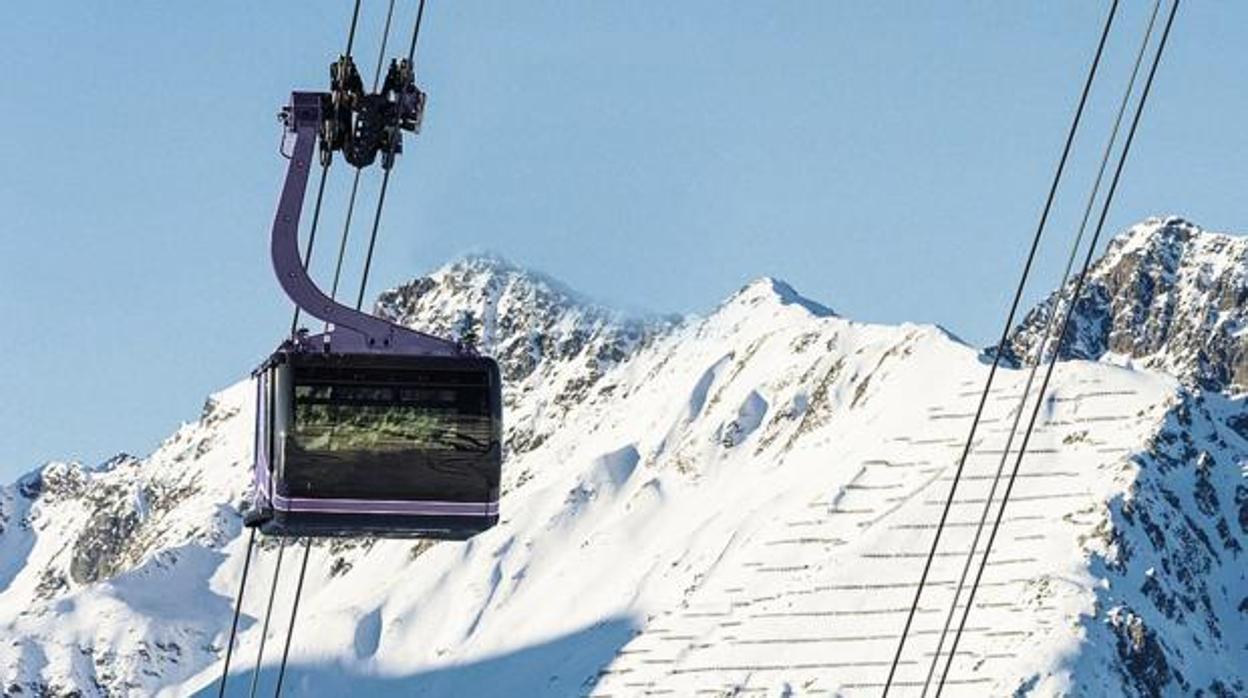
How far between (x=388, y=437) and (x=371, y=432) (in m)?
0.26

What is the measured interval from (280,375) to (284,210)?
2.73m

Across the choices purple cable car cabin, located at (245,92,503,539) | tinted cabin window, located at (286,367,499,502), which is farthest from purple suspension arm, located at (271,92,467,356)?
tinted cabin window, located at (286,367,499,502)

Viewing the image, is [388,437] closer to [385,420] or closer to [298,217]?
[385,420]

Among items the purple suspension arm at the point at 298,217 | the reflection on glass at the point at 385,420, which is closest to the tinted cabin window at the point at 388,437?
the reflection on glass at the point at 385,420

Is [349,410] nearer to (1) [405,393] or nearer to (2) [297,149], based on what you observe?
(1) [405,393]

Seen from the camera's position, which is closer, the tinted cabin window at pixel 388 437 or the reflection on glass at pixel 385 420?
the tinted cabin window at pixel 388 437

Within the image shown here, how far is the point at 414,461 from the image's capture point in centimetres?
4369

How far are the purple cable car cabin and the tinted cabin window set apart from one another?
0.01 metres

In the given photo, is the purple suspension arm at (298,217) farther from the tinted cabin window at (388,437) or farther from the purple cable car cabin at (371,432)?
the tinted cabin window at (388,437)

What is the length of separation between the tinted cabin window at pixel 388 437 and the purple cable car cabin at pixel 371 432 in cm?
1

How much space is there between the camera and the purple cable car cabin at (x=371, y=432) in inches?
1698

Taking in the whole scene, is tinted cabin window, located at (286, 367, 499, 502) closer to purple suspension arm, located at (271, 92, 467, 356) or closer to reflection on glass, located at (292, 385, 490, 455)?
reflection on glass, located at (292, 385, 490, 455)

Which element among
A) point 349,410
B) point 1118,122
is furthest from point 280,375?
point 1118,122

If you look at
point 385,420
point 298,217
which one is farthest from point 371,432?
point 298,217
